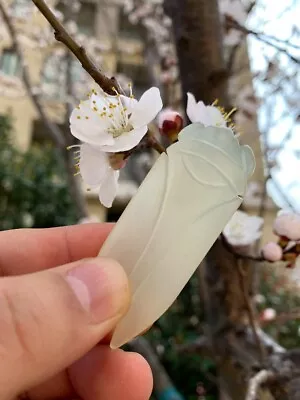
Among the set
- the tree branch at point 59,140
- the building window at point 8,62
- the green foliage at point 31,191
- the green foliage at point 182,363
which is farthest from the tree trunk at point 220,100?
the building window at point 8,62

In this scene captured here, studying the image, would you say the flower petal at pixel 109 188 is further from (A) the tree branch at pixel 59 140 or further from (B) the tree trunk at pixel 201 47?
(A) the tree branch at pixel 59 140

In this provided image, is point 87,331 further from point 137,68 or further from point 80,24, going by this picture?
point 80,24

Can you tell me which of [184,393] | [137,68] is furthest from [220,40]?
[137,68]

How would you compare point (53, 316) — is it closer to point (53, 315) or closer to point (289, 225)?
point (53, 315)

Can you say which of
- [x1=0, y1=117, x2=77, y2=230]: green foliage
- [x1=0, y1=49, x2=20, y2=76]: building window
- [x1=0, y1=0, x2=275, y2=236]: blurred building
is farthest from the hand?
[x1=0, y1=49, x2=20, y2=76]: building window

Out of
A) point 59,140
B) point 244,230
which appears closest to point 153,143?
point 244,230
